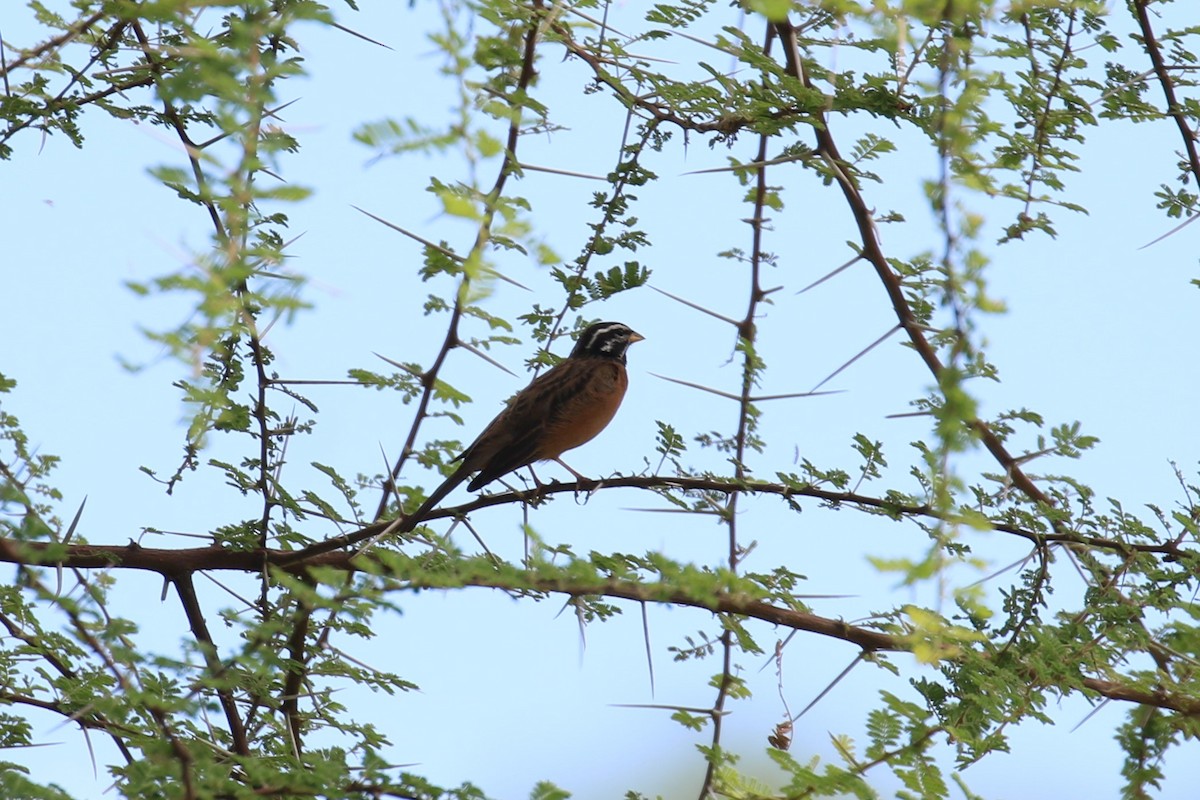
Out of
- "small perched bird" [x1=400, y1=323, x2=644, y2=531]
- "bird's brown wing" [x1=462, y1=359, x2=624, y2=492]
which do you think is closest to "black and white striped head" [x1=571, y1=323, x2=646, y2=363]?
"small perched bird" [x1=400, y1=323, x2=644, y2=531]

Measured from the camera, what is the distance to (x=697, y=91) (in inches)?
179

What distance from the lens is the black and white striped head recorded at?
318 inches

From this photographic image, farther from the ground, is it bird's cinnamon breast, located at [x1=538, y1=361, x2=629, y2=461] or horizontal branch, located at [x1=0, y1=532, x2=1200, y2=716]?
bird's cinnamon breast, located at [x1=538, y1=361, x2=629, y2=461]

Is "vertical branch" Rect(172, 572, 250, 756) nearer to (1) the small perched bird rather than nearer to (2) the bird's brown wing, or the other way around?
(1) the small perched bird

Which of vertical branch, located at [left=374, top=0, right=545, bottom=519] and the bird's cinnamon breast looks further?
the bird's cinnamon breast

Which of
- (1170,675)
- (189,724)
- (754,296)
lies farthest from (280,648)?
(1170,675)

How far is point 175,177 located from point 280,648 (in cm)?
240

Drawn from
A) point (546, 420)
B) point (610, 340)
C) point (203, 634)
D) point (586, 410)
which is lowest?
point (203, 634)

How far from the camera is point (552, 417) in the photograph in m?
6.64

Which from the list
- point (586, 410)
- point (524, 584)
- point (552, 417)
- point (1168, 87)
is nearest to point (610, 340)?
point (586, 410)

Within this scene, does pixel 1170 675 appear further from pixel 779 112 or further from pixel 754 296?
pixel 779 112

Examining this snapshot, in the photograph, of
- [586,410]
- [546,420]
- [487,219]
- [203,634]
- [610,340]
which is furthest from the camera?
[610,340]

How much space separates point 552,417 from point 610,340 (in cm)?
157

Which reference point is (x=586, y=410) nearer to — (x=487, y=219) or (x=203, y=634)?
(x=203, y=634)
